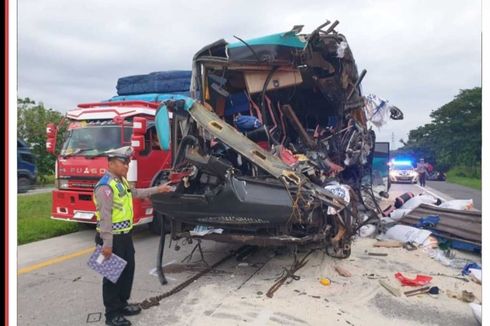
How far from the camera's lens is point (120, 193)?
3510 mm

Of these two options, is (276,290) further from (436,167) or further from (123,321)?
(436,167)

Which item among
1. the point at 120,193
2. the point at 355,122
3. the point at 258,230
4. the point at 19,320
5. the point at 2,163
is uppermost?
the point at 355,122

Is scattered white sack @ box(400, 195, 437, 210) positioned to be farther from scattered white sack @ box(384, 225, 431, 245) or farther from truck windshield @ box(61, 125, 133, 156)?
truck windshield @ box(61, 125, 133, 156)

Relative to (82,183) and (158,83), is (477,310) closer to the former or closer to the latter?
(82,183)

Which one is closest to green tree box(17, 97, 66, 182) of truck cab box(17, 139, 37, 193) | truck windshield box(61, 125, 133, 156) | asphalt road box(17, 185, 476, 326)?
truck cab box(17, 139, 37, 193)

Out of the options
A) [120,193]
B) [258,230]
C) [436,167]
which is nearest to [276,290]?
[258,230]

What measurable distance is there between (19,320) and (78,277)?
3.79 ft

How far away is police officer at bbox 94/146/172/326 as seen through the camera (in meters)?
3.36

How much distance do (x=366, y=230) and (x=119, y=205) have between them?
457cm

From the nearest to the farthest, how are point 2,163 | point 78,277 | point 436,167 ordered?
point 2,163 < point 78,277 < point 436,167

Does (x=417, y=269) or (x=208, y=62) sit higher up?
(x=208, y=62)

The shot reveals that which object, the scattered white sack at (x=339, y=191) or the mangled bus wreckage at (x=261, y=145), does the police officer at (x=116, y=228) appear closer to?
the mangled bus wreckage at (x=261, y=145)

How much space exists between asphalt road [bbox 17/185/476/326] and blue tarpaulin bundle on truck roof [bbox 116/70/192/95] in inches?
184

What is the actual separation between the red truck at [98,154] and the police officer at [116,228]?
2940 mm
